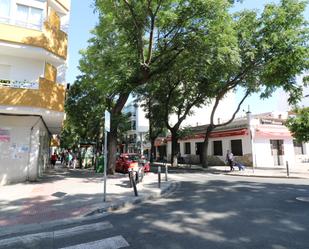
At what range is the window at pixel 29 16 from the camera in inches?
545

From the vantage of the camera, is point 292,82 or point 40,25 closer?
point 40,25

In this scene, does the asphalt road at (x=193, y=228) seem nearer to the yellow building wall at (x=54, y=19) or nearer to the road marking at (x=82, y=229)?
the road marking at (x=82, y=229)

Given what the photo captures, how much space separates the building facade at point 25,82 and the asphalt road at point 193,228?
25.9 feet

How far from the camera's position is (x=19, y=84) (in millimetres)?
13508

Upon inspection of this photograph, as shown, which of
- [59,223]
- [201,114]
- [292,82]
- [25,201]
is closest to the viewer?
[59,223]

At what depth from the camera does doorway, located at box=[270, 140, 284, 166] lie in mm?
27984

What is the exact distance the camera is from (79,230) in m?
6.34

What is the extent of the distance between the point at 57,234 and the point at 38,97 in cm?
873

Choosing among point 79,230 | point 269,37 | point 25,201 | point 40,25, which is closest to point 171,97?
point 269,37

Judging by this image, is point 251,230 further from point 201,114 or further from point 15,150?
point 201,114

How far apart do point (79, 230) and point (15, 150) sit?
30.2 ft

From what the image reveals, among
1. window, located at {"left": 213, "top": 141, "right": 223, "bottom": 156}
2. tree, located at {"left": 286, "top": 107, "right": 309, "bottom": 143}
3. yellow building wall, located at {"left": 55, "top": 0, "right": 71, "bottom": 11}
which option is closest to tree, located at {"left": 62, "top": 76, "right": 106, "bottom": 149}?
yellow building wall, located at {"left": 55, "top": 0, "right": 71, "bottom": 11}

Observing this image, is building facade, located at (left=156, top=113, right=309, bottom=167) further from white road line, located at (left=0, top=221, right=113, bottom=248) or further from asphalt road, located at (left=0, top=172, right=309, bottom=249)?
white road line, located at (left=0, top=221, right=113, bottom=248)

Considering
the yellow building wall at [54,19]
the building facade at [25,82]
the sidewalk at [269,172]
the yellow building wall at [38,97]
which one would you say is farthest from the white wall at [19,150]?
the sidewalk at [269,172]
